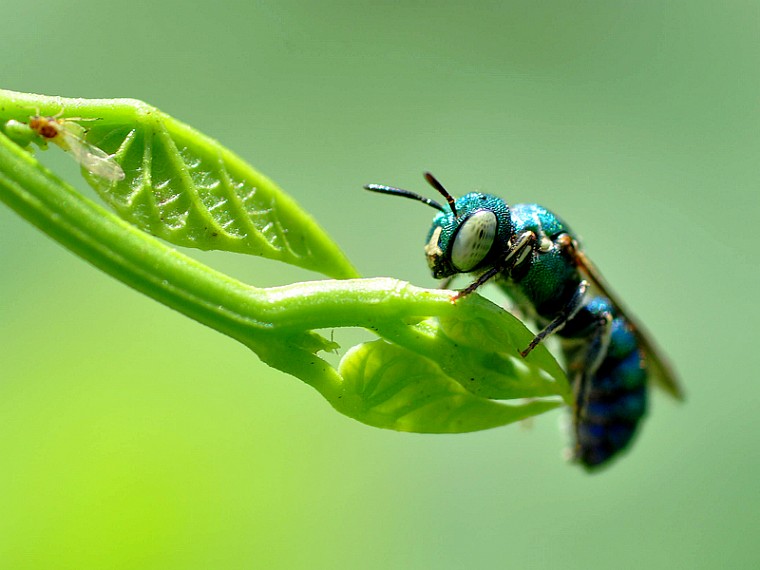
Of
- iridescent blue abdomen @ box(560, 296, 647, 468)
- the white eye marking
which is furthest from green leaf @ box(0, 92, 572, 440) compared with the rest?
iridescent blue abdomen @ box(560, 296, 647, 468)

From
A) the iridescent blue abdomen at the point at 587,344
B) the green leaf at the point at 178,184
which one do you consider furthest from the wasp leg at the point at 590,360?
the green leaf at the point at 178,184

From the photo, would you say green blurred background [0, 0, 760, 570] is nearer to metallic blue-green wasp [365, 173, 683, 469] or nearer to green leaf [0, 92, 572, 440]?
metallic blue-green wasp [365, 173, 683, 469]

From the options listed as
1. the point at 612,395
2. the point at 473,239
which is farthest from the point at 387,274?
the point at 473,239

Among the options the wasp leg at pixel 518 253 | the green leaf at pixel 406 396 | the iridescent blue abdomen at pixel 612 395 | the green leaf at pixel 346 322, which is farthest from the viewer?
the iridescent blue abdomen at pixel 612 395

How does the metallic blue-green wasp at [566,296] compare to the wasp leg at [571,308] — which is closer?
the metallic blue-green wasp at [566,296]

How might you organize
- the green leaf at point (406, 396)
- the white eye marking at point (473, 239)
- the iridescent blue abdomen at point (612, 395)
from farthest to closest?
the iridescent blue abdomen at point (612, 395), the white eye marking at point (473, 239), the green leaf at point (406, 396)

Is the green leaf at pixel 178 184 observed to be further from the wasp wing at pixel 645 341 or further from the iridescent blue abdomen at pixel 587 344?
the wasp wing at pixel 645 341

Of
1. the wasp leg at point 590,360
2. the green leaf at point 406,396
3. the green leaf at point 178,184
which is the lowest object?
the green leaf at point 406,396

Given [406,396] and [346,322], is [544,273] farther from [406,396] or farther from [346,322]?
[346,322]
